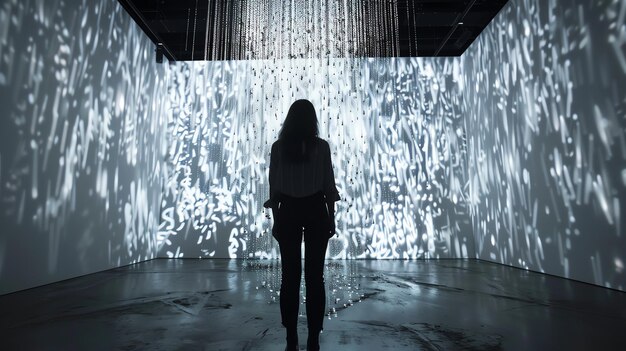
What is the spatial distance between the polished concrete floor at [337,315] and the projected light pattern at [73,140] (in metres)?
0.43

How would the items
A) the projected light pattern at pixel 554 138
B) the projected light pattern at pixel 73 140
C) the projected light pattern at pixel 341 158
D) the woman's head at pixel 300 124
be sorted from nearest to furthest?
1. the woman's head at pixel 300 124
2. the projected light pattern at pixel 73 140
3. the projected light pattern at pixel 554 138
4. the projected light pattern at pixel 341 158

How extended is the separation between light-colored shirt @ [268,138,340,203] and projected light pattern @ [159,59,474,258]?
4413 mm

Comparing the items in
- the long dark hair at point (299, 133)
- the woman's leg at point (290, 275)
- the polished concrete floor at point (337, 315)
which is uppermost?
the long dark hair at point (299, 133)

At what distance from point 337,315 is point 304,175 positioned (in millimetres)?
1061

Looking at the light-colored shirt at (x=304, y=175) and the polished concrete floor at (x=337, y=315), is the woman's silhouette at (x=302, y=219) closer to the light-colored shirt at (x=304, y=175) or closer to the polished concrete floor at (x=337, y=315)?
the light-colored shirt at (x=304, y=175)

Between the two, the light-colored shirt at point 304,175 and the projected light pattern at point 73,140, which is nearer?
the light-colored shirt at point 304,175

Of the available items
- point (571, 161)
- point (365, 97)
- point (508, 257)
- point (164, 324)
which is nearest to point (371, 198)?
point (365, 97)

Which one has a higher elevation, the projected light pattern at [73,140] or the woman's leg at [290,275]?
the projected light pattern at [73,140]

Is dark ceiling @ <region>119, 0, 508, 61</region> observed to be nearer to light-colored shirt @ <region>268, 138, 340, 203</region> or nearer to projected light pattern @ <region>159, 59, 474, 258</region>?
projected light pattern @ <region>159, 59, 474, 258</region>

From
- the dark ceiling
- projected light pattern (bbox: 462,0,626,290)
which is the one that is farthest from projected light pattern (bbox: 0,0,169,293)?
projected light pattern (bbox: 462,0,626,290)

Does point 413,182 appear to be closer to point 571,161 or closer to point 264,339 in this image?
point 571,161

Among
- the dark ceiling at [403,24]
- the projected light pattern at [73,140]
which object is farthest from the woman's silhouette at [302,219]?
the dark ceiling at [403,24]

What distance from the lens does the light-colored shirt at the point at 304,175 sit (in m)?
1.47

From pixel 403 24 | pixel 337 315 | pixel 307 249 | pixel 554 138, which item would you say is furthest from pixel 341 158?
pixel 307 249
